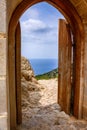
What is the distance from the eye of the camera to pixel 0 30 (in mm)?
991

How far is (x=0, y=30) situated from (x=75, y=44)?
7.64 ft

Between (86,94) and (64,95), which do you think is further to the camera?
(64,95)

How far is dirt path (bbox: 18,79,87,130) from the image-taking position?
2.83m

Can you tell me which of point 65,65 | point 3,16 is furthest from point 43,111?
point 3,16

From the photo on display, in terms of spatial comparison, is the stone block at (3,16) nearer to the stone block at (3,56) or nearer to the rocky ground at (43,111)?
the stone block at (3,56)

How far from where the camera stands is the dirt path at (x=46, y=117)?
2.83 meters

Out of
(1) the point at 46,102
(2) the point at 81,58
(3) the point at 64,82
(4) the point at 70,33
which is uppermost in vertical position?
(4) the point at 70,33

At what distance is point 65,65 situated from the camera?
342 cm

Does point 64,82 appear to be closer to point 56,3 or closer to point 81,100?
point 81,100

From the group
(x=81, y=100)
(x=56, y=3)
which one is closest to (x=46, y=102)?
(x=81, y=100)

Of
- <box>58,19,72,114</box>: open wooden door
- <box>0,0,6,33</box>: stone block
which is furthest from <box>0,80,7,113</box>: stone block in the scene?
<box>58,19,72,114</box>: open wooden door

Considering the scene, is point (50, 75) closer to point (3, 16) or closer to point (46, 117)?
point (46, 117)

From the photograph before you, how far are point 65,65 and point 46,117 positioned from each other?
3.05ft

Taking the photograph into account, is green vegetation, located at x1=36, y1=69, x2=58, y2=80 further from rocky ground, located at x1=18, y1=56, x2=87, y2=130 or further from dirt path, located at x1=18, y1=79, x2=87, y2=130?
dirt path, located at x1=18, y1=79, x2=87, y2=130
